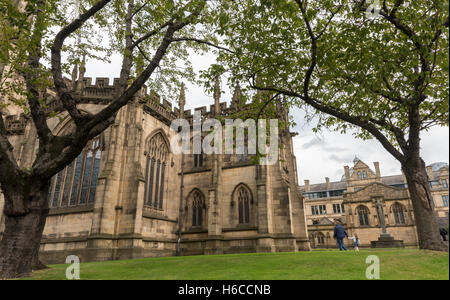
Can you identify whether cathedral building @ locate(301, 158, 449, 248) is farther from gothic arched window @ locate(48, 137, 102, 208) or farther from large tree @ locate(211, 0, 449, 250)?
gothic arched window @ locate(48, 137, 102, 208)

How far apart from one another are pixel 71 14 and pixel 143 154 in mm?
10472

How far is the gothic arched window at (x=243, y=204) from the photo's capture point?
19.1m

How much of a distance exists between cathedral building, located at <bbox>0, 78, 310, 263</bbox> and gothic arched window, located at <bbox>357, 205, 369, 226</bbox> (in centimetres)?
2602

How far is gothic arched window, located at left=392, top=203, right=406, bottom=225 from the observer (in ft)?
127

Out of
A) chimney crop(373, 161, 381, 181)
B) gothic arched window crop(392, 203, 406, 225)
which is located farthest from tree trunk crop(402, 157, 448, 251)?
chimney crop(373, 161, 381, 181)

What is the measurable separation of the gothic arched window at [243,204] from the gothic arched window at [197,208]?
3102mm

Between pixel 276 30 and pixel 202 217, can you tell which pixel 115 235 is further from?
pixel 276 30

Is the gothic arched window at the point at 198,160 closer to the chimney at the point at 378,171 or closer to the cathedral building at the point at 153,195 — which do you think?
the cathedral building at the point at 153,195

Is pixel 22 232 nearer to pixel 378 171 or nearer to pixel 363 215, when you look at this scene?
pixel 363 215

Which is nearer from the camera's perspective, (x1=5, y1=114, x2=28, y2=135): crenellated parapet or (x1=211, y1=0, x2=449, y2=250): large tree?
(x1=211, y1=0, x2=449, y2=250): large tree

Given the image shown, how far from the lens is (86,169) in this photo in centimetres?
1730

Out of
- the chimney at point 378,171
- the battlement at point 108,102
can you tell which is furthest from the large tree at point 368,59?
the chimney at point 378,171

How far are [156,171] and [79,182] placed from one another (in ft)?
17.4

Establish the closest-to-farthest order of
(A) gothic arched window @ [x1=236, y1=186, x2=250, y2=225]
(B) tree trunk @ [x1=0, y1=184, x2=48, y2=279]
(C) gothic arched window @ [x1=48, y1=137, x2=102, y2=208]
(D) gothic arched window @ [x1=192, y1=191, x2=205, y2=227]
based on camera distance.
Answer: (B) tree trunk @ [x1=0, y1=184, x2=48, y2=279] → (C) gothic arched window @ [x1=48, y1=137, x2=102, y2=208] → (A) gothic arched window @ [x1=236, y1=186, x2=250, y2=225] → (D) gothic arched window @ [x1=192, y1=191, x2=205, y2=227]
